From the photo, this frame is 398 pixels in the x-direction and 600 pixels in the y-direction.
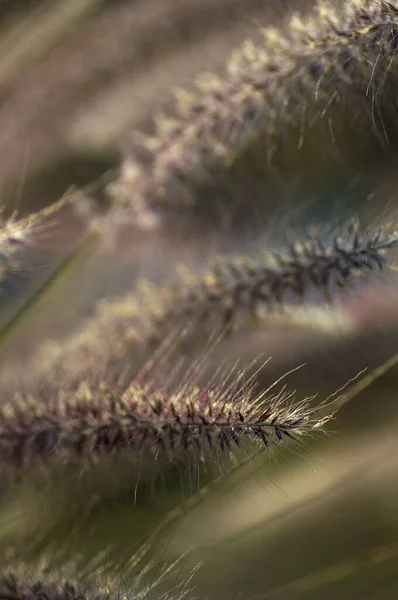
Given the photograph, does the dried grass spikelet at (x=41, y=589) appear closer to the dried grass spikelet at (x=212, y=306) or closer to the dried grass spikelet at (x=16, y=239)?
the dried grass spikelet at (x=212, y=306)

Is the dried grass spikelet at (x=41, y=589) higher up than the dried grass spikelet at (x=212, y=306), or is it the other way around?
the dried grass spikelet at (x=212, y=306)

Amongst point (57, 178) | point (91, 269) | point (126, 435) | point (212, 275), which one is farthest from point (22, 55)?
point (126, 435)

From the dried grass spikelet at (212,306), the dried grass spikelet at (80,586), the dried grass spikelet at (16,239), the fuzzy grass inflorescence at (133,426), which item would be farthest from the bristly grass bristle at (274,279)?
the dried grass spikelet at (80,586)

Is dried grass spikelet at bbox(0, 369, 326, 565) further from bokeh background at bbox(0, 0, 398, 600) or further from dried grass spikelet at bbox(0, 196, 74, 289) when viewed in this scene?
dried grass spikelet at bbox(0, 196, 74, 289)

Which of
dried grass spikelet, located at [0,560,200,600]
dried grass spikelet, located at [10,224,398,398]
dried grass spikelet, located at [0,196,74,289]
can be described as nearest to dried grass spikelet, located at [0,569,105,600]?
dried grass spikelet, located at [0,560,200,600]

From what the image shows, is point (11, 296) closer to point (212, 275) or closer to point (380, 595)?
point (212, 275)

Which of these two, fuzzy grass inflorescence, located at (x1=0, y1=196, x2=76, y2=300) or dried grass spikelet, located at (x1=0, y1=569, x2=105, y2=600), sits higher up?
fuzzy grass inflorescence, located at (x1=0, y1=196, x2=76, y2=300)

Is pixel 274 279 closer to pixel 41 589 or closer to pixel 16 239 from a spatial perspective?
pixel 16 239

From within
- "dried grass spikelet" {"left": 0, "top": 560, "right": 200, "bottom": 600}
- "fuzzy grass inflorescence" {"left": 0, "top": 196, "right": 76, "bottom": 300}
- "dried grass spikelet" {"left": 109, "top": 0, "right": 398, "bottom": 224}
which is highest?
"fuzzy grass inflorescence" {"left": 0, "top": 196, "right": 76, "bottom": 300}
